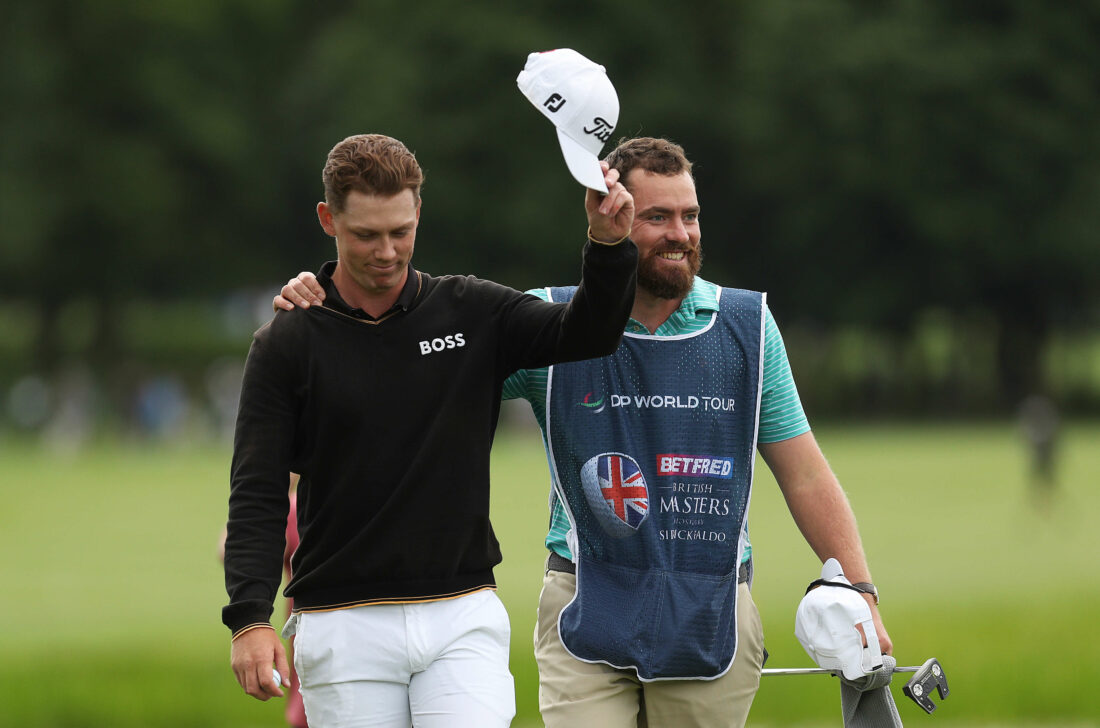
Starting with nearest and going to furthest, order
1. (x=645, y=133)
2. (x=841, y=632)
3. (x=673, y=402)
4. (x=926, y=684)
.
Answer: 1. (x=841, y=632)
2. (x=926, y=684)
3. (x=673, y=402)
4. (x=645, y=133)

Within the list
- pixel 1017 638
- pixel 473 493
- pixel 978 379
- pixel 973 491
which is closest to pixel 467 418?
pixel 473 493

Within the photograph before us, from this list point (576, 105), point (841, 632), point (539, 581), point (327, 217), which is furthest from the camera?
point (539, 581)

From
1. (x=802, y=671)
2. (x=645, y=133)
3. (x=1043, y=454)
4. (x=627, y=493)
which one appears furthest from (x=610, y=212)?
(x=645, y=133)

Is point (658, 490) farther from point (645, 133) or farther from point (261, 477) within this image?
point (645, 133)

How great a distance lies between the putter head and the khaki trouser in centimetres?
45

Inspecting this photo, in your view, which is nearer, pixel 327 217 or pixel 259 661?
pixel 259 661

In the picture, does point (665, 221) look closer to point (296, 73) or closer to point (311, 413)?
point (311, 413)

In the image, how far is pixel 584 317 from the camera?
4.23 meters

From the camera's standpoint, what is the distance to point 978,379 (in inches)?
1822

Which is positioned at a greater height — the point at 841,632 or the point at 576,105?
the point at 576,105

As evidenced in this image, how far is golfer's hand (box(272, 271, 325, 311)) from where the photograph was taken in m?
4.36

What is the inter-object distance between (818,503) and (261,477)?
1582 mm

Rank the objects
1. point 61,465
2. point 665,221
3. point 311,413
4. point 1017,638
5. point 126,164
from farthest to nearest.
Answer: point 126,164 → point 61,465 → point 1017,638 → point 665,221 → point 311,413

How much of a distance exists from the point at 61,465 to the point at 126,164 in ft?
42.9
